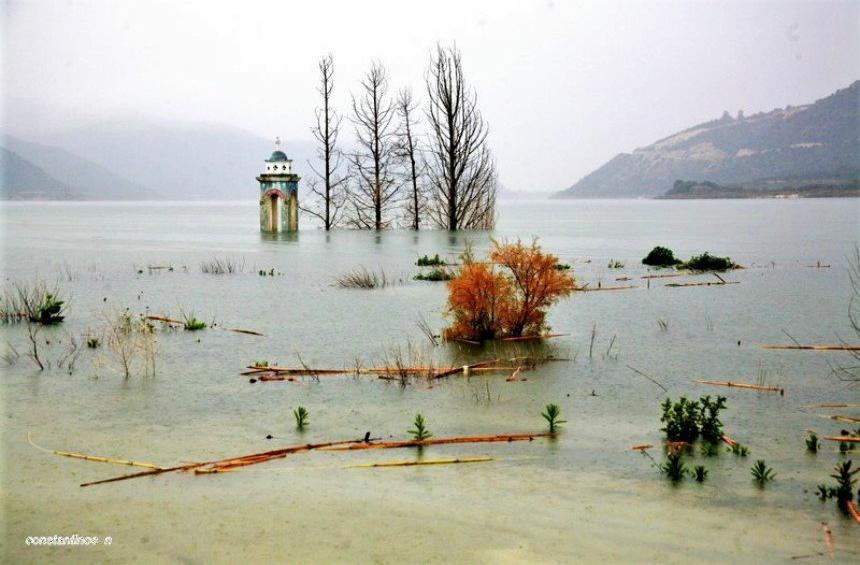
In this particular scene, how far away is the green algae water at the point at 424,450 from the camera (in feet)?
17.4

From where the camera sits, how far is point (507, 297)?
39.9 ft

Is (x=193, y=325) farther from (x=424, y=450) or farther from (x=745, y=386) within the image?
(x=745, y=386)

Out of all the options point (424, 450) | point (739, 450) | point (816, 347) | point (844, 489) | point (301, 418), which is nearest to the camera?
point (844, 489)

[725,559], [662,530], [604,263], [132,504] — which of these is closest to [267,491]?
[132,504]

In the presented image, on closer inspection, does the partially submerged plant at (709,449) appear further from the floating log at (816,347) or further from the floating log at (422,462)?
the floating log at (816,347)

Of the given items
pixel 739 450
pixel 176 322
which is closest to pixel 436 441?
pixel 739 450

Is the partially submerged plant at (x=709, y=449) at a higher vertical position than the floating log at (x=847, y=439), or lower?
lower

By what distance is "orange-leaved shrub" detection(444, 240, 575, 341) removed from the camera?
39.3 feet

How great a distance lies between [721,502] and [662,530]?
74cm

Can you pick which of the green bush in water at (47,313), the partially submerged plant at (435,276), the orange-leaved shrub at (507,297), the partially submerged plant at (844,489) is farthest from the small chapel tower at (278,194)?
the partially submerged plant at (844,489)

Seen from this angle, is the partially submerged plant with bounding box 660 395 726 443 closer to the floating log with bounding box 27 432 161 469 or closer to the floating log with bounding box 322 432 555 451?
the floating log with bounding box 322 432 555 451

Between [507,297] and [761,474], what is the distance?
6.14 m

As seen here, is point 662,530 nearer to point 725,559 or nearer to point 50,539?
point 725,559

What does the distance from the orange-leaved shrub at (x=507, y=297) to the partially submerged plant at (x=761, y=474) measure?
586cm
